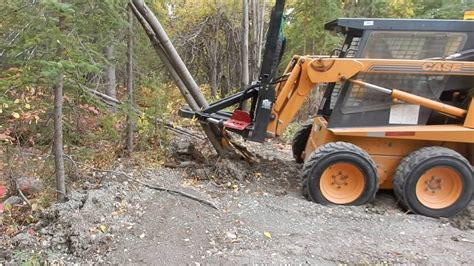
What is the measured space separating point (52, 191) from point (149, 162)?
1556 millimetres

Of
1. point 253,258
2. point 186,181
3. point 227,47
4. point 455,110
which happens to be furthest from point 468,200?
point 227,47

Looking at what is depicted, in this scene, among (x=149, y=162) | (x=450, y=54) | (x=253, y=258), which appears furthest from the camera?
(x=149, y=162)

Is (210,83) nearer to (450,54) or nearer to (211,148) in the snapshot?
(211,148)

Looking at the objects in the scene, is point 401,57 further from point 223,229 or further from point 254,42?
point 254,42

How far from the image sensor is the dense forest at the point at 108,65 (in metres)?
4.11

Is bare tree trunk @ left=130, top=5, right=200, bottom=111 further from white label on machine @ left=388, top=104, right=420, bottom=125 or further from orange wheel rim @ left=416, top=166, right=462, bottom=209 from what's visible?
orange wheel rim @ left=416, top=166, right=462, bottom=209

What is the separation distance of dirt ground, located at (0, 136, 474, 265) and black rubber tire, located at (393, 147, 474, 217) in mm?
149

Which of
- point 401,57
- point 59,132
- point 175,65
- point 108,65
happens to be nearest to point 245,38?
point 175,65

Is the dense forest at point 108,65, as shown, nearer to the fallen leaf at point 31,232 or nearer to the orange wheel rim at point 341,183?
the fallen leaf at point 31,232

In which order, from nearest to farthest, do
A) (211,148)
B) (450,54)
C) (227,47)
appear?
1. (450,54)
2. (211,148)
3. (227,47)

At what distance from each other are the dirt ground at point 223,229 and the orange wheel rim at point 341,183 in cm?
22

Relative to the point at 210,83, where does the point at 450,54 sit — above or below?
above

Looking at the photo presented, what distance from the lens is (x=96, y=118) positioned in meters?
5.85

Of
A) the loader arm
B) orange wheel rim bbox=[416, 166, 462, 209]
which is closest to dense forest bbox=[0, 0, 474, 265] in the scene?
orange wheel rim bbox=[416, 166, 462, 209]
